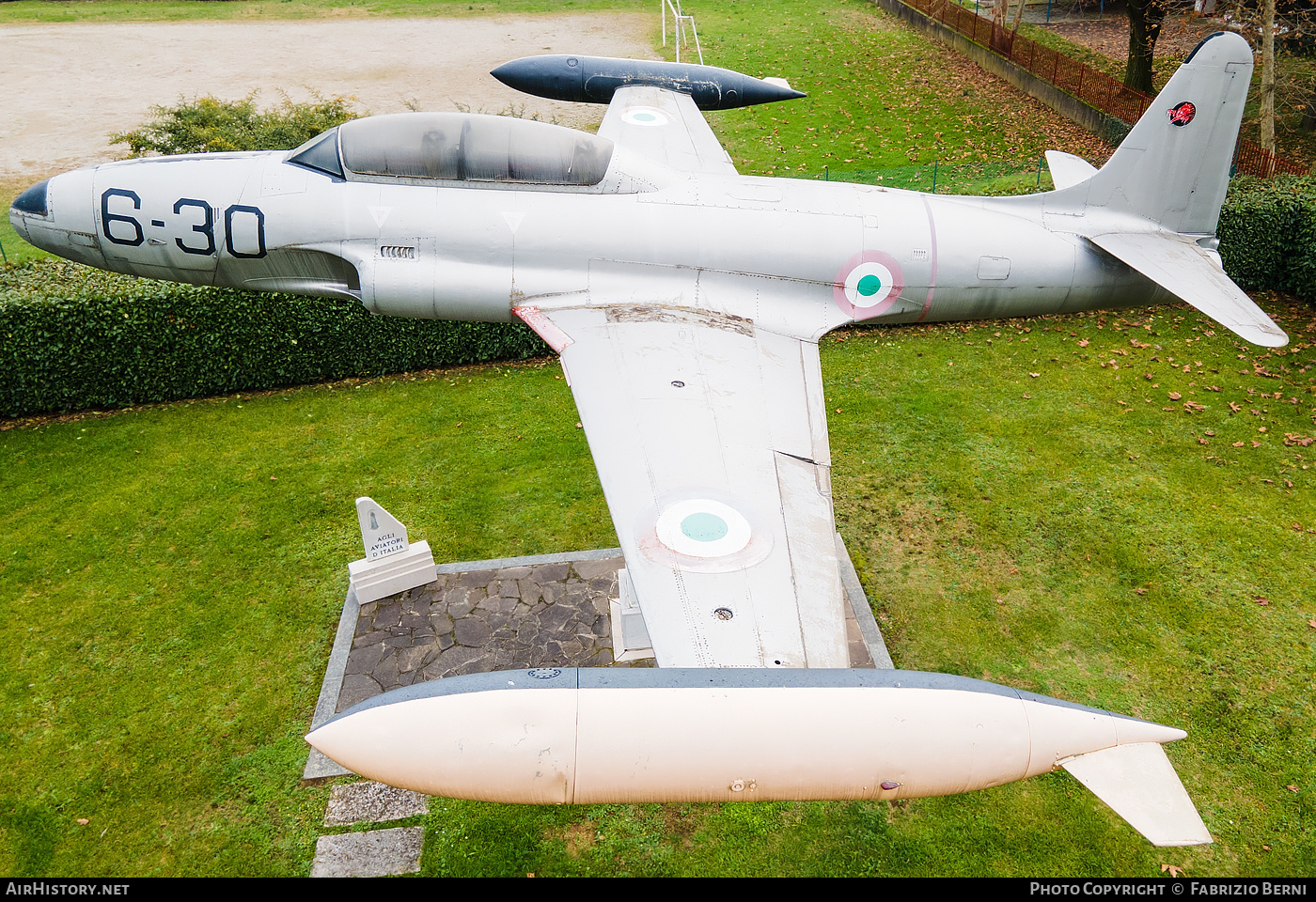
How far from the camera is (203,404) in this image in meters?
13.0

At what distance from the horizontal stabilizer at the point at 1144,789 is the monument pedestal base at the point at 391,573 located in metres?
6.79

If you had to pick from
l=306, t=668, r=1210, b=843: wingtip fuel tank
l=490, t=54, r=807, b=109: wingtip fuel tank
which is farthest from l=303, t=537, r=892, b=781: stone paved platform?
l=490, t=54, r=807, b=109: wingtip fuel tank

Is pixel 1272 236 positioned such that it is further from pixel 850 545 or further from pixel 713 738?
pixel 713 738

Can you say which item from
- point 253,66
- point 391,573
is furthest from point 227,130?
point 253,66

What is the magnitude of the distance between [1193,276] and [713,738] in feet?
24.9

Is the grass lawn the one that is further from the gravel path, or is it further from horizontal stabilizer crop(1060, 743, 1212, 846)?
the gravel path

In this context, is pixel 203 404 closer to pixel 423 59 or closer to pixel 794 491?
pixel 794 491

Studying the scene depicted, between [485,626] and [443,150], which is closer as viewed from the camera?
[443,150]

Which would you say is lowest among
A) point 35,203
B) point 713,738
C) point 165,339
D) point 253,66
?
point 165,339

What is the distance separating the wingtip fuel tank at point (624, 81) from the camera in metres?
12.7

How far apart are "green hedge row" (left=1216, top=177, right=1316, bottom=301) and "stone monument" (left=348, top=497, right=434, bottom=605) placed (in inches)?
584

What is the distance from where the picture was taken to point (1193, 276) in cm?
861

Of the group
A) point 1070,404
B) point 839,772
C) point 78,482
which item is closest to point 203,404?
point 78,482

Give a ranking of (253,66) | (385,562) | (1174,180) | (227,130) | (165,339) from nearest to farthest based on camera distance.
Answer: (385,562), (1174,180), (165,339), (227,130), (253,66)
